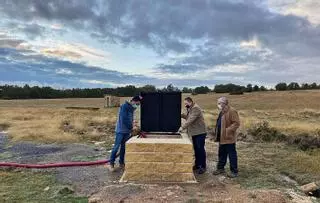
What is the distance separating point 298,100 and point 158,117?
132 ft

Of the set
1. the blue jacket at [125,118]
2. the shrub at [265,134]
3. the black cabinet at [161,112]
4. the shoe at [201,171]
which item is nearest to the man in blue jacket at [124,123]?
the blue jacket at [125,118]

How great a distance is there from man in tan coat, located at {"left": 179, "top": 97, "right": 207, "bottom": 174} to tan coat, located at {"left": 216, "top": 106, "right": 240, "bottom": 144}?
577mm

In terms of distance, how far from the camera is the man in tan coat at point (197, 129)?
388 inches

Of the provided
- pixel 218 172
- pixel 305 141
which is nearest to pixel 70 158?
pixel 218 172

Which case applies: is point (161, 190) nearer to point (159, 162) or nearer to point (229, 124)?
point (159, 162)

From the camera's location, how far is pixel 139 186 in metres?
8.62

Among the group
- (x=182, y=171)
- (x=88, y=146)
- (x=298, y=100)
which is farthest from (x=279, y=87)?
(x=182, y=171)

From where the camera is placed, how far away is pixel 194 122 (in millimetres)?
10023

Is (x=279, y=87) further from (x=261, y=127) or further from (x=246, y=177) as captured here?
(x=246, y=177)

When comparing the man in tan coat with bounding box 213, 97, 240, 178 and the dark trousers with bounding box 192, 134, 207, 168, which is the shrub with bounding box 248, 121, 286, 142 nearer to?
the dark trousers with bounding box 192, 134, 207, 168

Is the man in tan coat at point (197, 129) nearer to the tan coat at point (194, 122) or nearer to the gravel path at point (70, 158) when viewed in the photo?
the tan coat at point (194, 122)

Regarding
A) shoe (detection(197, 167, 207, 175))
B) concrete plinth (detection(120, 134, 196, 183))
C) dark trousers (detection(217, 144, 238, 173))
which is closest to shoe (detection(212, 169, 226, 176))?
dark trousers (detection(217, 144, 238, 173))

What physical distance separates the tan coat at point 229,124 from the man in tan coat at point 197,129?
0.58m

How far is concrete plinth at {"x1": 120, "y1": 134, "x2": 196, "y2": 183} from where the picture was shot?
9.13 metres
